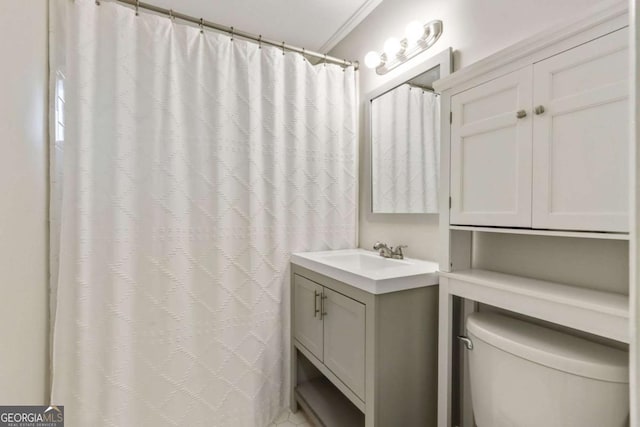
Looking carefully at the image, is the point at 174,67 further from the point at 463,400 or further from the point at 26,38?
the point at 463,400

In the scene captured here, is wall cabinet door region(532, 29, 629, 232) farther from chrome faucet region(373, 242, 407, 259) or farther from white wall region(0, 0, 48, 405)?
white wall region(0, 0, 48, 405)

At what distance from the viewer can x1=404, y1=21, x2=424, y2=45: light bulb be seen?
1.49 metres

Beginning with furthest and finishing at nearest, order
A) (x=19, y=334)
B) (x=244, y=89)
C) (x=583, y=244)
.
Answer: (x=244, y=89)
(x=583, y=244)
(x=19, y=334)

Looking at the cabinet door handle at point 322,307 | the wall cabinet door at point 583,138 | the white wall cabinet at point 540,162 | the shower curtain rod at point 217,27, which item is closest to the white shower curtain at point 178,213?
the shower curtain rod at point 217,27

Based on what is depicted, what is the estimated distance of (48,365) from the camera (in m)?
1.26

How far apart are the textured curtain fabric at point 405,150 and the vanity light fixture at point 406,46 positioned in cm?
15

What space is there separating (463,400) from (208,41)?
6.86ft

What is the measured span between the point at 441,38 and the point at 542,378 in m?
1.43

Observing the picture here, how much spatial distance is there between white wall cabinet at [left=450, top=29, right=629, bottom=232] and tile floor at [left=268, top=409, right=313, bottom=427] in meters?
1.36

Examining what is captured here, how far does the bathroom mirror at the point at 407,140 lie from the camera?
58.6 inches

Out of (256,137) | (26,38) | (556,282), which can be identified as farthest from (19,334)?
(556,282)

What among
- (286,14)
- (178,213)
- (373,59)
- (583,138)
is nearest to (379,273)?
(583,138)

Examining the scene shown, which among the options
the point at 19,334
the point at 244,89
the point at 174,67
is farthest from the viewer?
the point at 244,89

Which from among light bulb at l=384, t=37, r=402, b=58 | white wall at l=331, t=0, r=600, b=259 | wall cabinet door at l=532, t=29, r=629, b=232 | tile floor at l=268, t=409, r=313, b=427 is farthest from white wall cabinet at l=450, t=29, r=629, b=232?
tile floor at l=268, t=409, r=313, b=427
